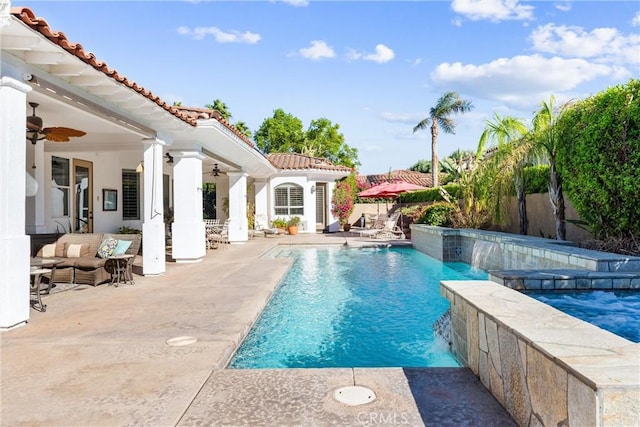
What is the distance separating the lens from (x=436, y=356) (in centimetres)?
459

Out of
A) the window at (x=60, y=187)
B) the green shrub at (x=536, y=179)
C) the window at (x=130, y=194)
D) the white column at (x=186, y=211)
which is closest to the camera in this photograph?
the white column at (x=186, y=211)

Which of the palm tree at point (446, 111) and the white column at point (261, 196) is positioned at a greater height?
the palm tree at point (446, 111)

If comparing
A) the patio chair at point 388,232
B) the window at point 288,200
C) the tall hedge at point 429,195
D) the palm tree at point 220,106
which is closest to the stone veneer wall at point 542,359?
the tall hedge at point 429,195

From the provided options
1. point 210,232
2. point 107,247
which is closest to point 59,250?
point 107,247

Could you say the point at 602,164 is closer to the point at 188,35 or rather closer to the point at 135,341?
the point at 135,341

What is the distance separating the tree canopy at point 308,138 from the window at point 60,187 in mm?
28555

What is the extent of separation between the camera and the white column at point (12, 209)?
4.77 meters

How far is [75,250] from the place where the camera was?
27.4 ft

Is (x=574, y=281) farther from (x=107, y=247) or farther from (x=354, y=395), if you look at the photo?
(x=107, y=247)

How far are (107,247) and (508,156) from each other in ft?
34.7

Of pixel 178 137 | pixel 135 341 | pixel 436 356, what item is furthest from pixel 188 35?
pixel 436 356

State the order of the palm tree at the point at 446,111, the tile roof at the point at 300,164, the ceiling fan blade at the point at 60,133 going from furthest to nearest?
the palm tree at the point at 446,111, the tile roof at the point at 300,164, the ceiling fan blade at the point at 60,133

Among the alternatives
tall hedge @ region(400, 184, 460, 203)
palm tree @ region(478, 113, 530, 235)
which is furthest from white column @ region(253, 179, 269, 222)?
palm tree @ region(478, 113, 530, 235)

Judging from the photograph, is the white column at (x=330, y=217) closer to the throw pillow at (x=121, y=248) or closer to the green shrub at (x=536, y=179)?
the green shrub at (x=536, y=179)
